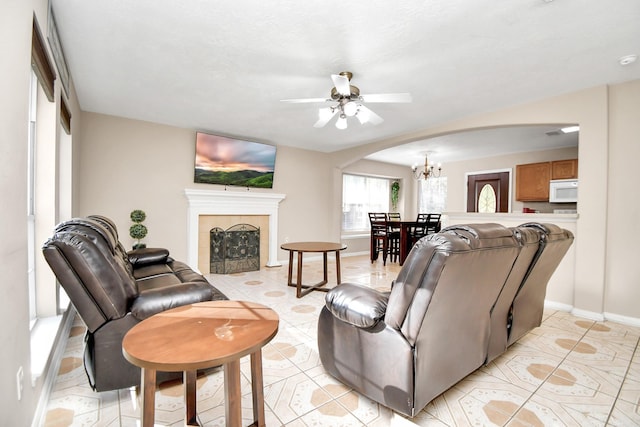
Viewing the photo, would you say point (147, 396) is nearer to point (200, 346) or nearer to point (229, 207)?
point (200, 346)

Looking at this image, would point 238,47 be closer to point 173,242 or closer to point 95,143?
point 95,143

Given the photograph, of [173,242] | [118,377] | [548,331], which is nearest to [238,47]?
[118,377]

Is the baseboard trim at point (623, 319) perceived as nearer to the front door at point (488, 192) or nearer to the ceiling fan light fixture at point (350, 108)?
the ceiling fan light fixture at point (350, 108)

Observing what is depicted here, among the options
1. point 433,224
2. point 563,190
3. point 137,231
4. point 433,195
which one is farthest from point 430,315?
point 433,195

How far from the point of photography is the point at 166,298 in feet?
5.46

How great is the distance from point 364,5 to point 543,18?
1.23 m

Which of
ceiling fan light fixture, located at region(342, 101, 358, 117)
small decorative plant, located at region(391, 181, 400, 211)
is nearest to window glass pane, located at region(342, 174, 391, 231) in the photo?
small decorative plant, located at region(391, 181, 400, 211)

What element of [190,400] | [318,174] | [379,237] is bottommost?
[190,400]

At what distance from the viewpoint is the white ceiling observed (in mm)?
1896

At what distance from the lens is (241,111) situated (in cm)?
381

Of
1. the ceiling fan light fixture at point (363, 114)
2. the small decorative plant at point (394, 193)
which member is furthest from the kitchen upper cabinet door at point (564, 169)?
the ceiling fan light fixture at point (363, 114)

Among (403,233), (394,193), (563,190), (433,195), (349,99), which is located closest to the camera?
(349,99)

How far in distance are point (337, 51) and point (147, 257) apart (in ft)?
9.20

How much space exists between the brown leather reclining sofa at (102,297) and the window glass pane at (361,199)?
5655mm
